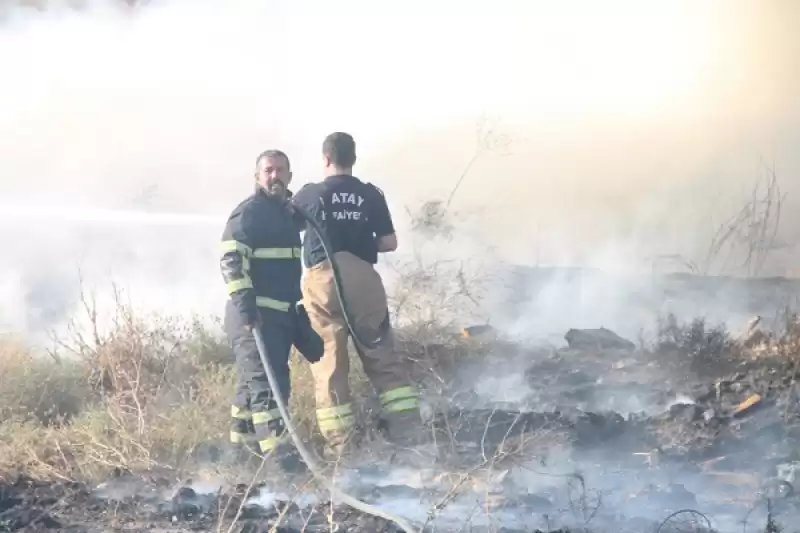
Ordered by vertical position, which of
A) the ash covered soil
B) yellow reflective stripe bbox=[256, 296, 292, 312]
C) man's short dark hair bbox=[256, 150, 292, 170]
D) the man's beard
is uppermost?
man's short dark hair bbox=[256, 150, 292, 170]

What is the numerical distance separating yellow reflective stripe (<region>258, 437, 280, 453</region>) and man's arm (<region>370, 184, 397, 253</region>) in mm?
929

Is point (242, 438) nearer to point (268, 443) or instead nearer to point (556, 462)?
point (268, 443)

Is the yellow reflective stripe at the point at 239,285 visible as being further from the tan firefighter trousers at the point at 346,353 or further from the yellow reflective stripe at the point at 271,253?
the tan firefighter trousers at the point at 346,353

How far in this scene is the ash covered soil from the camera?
3.44 metres

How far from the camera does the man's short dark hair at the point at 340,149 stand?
3758 millimetres

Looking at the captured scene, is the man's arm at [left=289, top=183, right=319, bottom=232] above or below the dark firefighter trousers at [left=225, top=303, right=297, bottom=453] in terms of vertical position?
above

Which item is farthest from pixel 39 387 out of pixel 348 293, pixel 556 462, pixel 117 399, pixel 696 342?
pixel 696 342

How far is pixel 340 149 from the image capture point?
3764mm

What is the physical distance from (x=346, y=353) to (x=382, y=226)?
22.8 inches

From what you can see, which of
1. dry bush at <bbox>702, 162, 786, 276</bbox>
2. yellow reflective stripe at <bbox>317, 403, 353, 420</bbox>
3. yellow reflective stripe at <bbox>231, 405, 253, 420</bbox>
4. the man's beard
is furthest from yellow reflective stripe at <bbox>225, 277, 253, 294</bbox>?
dry bush at <bbox>702, 162, 786, 276</bbox>

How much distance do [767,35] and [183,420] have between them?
3.08 metres

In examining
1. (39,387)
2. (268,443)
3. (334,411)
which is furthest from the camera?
(39,387)

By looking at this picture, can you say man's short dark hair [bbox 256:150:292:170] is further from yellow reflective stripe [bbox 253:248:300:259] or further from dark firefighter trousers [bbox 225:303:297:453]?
dark firefighter trousers [bbox 225:303:297:453]

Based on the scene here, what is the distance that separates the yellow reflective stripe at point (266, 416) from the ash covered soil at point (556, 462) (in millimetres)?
195
